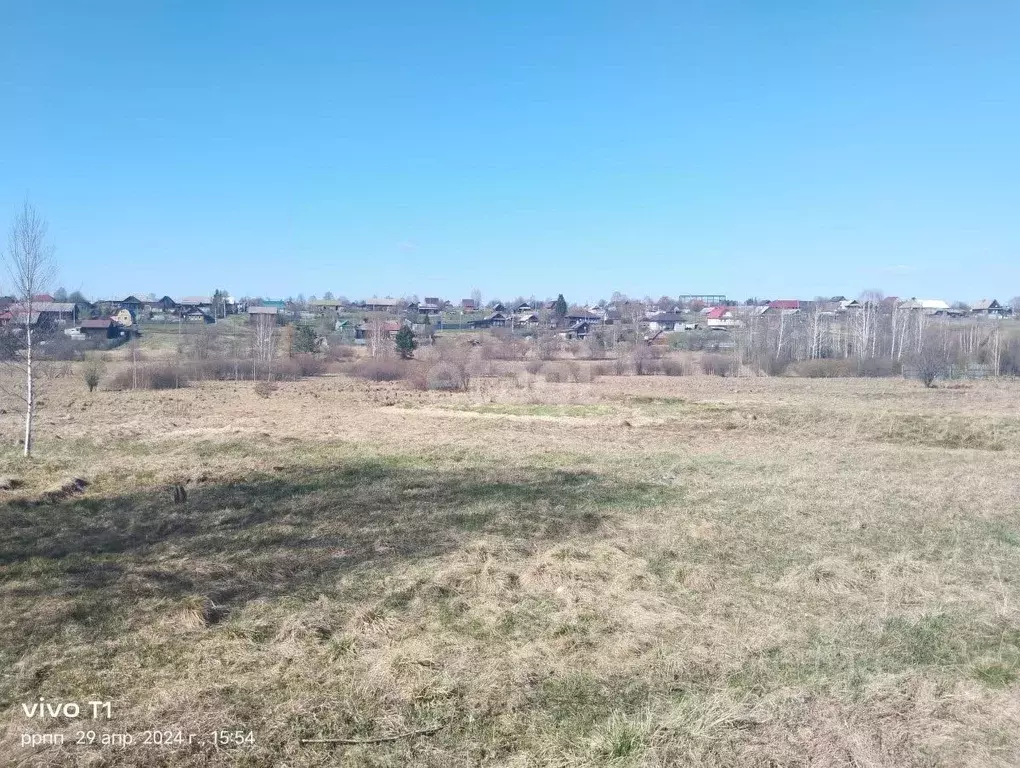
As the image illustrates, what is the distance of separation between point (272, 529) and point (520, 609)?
14.0 feet

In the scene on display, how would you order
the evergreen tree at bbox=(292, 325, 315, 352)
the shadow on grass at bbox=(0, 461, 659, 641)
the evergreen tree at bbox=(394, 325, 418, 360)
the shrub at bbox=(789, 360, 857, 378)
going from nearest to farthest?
the shadow on grass at bbox=(0, 461, 659, 641) → the shrub at bbox=(789, 360, 857, 378) → the evergreen tree at bbox=(394, 325, 418, 360) → the evergreen tree at bbox=(292, 325, 315, 352)

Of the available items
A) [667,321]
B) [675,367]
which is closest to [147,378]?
[675,367]

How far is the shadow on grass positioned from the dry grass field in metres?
0.06

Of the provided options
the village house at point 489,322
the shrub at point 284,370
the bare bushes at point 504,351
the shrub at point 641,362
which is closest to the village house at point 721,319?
the village house at point 489,322

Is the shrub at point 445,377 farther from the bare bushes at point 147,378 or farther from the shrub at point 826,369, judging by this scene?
the shrub at point 826,369

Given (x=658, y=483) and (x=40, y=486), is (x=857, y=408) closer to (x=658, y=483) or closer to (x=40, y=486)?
(x=658, y=483)

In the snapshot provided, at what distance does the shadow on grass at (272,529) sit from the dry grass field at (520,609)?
0.06 meters

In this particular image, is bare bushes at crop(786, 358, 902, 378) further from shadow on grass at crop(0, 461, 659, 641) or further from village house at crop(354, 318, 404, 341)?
shadow on grass at crop(0, 461, 659, 641)

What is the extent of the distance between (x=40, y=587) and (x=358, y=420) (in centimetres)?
1731

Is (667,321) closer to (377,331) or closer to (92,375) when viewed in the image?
(377,331)

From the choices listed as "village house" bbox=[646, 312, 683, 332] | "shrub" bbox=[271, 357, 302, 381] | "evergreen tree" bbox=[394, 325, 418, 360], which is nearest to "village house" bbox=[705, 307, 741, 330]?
"village house" bbox=[646, 312, 683, 332]

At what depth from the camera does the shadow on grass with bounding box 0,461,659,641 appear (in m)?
7.06

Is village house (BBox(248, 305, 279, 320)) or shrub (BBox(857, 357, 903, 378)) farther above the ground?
village house (BBox(248, 305, 279, 320))

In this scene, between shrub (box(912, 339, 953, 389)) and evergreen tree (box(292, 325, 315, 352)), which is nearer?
shrub (box(912, 339, 953, 389))
